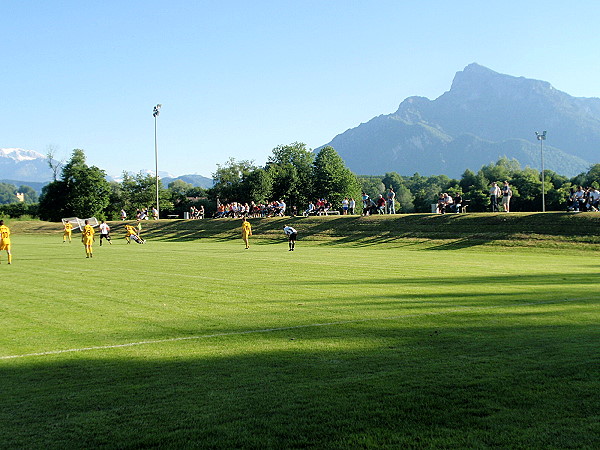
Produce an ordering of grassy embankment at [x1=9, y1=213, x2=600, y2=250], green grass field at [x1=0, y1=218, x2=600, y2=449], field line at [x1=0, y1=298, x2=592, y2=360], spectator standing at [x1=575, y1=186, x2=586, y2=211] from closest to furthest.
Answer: green grass field at [x1=0, y1=218, x2=600, y2=449] < field line at [x1=0, y1=298, x2=592, y2=360] < grassy embankment at [x1=9, y1=213, x2=600, y2=250] < spectator standing at [x1=575, y1=186, x2=586, y2=211]

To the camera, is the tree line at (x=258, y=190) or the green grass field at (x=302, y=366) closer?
the green grass field at (x=302, y=366)

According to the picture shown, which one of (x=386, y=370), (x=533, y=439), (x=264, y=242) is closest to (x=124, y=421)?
(x=386, y=370)

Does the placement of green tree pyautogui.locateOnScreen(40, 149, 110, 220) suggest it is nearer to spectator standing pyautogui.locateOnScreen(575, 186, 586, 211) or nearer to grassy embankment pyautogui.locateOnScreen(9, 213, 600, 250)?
grassy embankment pyautogui.locateOnScreen(9, 213, 600, 250)

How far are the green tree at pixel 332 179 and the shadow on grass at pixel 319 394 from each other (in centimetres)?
10309

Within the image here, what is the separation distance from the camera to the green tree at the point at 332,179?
116 metres

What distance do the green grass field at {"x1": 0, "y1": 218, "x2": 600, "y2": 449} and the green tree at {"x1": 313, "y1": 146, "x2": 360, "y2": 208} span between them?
97.4m

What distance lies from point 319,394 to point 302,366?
4.49ft

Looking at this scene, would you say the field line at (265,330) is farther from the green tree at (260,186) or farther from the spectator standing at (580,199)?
the green tree at (260,186)

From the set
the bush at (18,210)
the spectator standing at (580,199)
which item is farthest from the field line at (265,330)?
the bush at (18,210)

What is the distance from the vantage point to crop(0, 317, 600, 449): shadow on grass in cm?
509

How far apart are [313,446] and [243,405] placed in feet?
4.56

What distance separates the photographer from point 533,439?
4824mm

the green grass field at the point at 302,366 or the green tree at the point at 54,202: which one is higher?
the green tree at the point at 54,202

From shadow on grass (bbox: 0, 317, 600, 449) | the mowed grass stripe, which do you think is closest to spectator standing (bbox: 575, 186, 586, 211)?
the mowed grass stripe
